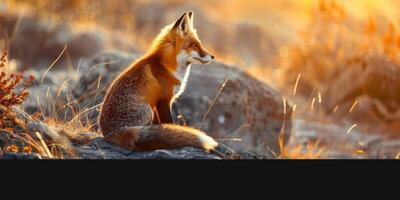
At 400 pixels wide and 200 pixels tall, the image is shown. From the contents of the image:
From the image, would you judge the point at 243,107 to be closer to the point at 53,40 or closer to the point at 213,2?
the point at 53,40

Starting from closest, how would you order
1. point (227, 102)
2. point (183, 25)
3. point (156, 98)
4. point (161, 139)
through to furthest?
1. point (161, 139)
2. point (156, 98)
3. point (183, 25)
4. point (227, 102)

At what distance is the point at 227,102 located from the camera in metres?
10.0

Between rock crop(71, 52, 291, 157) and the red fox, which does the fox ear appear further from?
rock crop(71, 52, 291, 157)

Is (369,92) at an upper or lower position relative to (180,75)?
lower

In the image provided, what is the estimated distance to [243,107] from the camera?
1013 centimetres

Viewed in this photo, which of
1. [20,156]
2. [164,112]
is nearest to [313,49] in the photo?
[164,112]

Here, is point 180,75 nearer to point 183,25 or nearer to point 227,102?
point 183,25

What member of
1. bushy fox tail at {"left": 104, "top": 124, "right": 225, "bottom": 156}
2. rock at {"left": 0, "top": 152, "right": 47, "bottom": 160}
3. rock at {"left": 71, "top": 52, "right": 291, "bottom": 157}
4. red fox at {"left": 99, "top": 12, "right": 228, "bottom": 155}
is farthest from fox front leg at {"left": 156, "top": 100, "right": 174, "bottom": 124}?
rock at {"left": 71, "top": 52, "right": 291, "bottom": 157}

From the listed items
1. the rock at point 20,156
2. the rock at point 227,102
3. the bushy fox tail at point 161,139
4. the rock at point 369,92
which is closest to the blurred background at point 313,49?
the rock at point 369,92

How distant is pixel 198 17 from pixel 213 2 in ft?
27.6

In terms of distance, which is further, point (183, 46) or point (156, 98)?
point (183, 46)

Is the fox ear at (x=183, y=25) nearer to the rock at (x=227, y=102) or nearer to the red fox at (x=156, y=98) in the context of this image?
the red fox at (x=156, y=98)

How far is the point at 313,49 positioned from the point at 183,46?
9.56 meters
